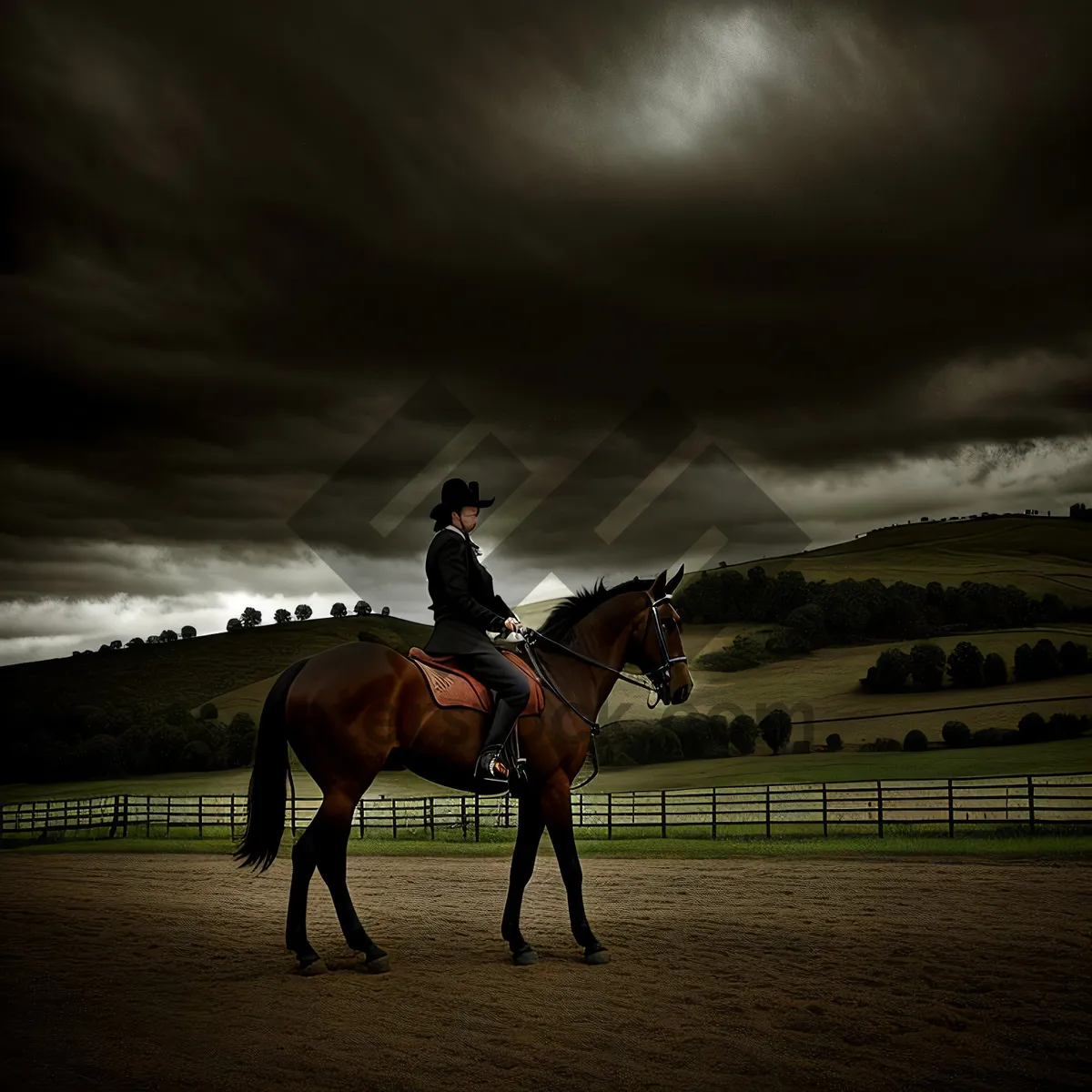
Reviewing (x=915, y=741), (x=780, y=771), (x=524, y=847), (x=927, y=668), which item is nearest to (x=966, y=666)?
(x=927, y=668)

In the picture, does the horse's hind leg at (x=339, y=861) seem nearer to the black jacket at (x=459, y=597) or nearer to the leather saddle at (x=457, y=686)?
the leather saddle at (x=457, y=686)

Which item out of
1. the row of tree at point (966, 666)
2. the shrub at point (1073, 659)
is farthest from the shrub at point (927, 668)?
the shrub at point (1073, 659)

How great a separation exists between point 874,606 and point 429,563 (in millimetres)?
48604

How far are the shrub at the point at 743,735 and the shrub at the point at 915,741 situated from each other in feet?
21.9

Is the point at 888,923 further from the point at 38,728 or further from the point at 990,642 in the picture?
the point at 38,728

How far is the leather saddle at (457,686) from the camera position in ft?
27.0

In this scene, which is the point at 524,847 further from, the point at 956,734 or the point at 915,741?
the point at 915,741

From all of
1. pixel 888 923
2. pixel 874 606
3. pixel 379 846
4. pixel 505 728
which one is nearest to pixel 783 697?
pixel 874 606

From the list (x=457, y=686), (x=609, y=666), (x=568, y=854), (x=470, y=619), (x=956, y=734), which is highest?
(x=470, y=619)

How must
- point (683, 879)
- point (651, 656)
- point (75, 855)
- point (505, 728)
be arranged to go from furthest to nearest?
1. point (75, 855)
2. point (683, 879)
3. point (651, 656)
4. point (505, 728)

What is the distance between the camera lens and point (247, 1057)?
18.5ft

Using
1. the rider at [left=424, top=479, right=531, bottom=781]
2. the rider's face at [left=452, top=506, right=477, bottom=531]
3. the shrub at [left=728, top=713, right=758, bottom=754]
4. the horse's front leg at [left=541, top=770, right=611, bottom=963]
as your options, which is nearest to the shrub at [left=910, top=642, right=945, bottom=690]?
the shrub at [left=728, top=713, right=758, bottom=754]

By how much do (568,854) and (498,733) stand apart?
1.26 meters

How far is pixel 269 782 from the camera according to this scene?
8.34 meters
